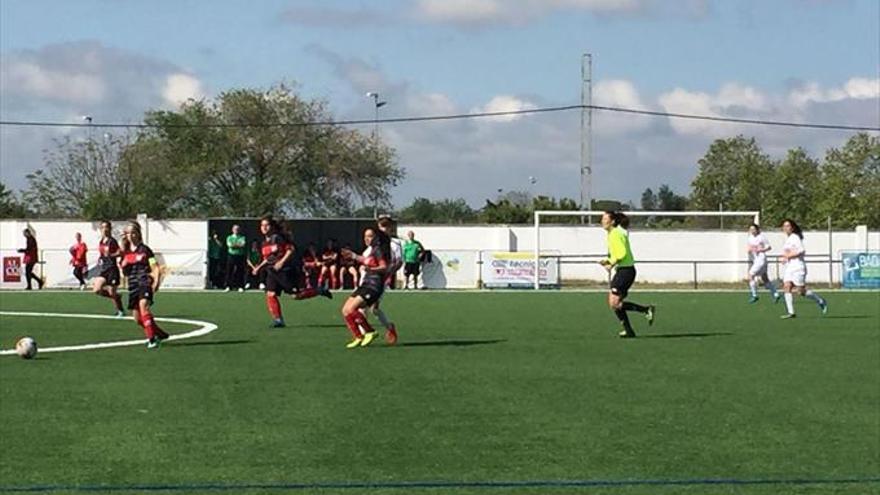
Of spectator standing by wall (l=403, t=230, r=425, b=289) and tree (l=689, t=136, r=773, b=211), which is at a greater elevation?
tree (l=689, t=136, r=773, b=211)

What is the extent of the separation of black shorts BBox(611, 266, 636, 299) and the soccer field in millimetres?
735

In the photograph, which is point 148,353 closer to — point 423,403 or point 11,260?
point 423,403

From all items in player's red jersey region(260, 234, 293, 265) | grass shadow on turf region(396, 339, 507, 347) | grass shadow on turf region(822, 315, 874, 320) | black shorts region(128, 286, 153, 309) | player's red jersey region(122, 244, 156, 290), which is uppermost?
player's red jersey region(260, 234, 293, 265)

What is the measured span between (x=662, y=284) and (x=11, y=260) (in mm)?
22617

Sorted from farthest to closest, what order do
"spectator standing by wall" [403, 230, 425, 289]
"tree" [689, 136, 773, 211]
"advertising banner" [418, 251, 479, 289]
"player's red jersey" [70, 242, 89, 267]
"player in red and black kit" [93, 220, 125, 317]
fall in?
"tree" [689, 136, 773, 211]
"advertising banner" [418, 251, 479, 289]
"spectator standing by wall" [403, 230, 425, 289]
"player's red jersey" [70, 242, 89, 267]
"player in red and black kit" [93, 220, 125, 317]

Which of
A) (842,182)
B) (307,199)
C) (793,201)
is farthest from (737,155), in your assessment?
(307,199)

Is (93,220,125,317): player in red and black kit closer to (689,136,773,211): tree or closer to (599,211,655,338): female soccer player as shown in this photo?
(599,211,655,338): female soccer player

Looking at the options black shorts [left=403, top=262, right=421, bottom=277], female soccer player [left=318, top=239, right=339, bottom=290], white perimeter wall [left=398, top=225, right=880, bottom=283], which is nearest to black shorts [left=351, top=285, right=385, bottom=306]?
black shorts [left=403, top=262, right=421, bottom=277]

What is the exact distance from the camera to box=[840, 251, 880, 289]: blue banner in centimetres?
4547

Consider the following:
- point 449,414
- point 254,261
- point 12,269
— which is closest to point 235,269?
point 254,261

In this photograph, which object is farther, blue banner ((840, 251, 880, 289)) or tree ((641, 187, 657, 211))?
tree ((641, 187, 657, 211))

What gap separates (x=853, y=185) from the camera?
86875 millimetres

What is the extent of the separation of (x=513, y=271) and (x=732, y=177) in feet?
190

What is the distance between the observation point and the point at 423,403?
1154 cm
